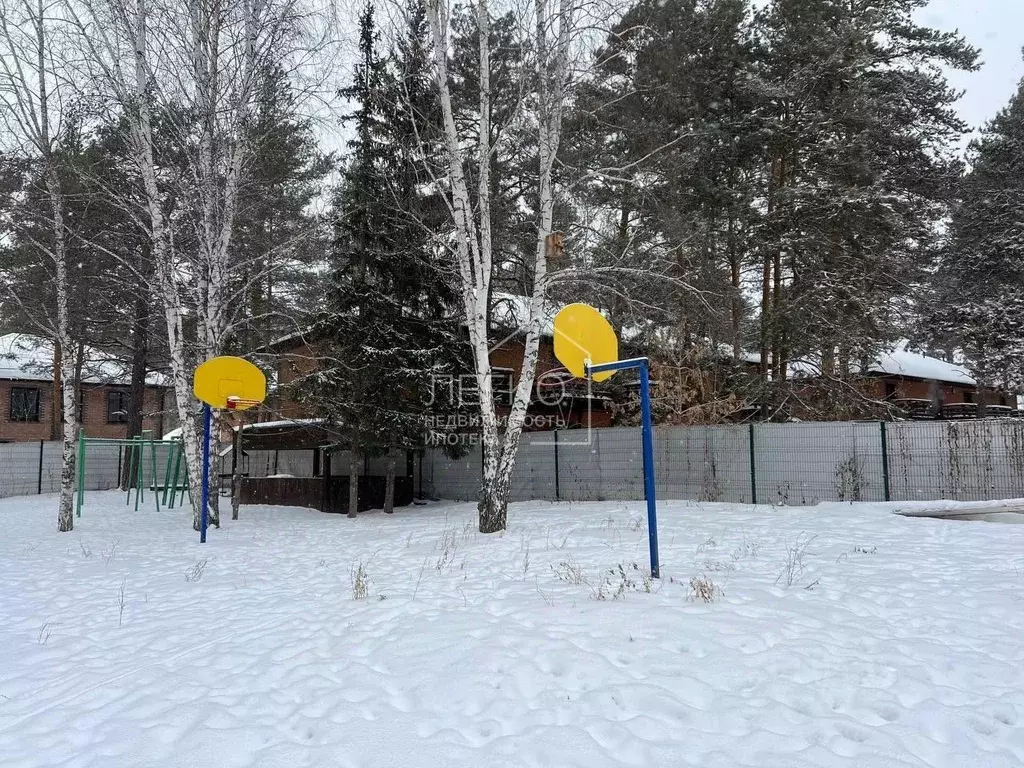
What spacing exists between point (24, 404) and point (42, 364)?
10.9m

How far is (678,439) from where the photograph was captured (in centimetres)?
1487

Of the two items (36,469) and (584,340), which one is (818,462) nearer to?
(584,340)

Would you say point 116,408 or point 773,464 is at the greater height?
point 116,408

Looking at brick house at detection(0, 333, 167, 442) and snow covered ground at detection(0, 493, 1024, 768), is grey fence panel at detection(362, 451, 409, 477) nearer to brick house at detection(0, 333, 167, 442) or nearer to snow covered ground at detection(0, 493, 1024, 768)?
snow covered ground at detection(0, 493, 1024, 768)

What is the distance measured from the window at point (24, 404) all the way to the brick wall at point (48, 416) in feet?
0.49

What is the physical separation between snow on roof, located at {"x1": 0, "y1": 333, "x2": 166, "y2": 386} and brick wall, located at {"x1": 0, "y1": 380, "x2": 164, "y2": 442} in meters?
0.59

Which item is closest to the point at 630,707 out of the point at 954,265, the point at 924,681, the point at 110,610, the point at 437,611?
the point at 924,681

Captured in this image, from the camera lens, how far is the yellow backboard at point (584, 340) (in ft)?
22.9

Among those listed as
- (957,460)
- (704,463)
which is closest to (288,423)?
(704,463)

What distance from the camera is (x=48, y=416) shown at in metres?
31.4

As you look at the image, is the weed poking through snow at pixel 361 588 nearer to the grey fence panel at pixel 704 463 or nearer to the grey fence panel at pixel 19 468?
the grey fence panel at pixel 704 463

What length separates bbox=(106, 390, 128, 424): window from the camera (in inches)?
1305

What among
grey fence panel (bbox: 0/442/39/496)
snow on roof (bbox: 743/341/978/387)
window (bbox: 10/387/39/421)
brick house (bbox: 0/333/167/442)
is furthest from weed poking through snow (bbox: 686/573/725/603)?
window (bbox: 10/387/39/421)

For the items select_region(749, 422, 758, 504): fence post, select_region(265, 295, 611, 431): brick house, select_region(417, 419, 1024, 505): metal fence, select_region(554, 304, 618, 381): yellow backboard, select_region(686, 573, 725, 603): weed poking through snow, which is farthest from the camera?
select_region(265, 295, 611, 431): brick house
